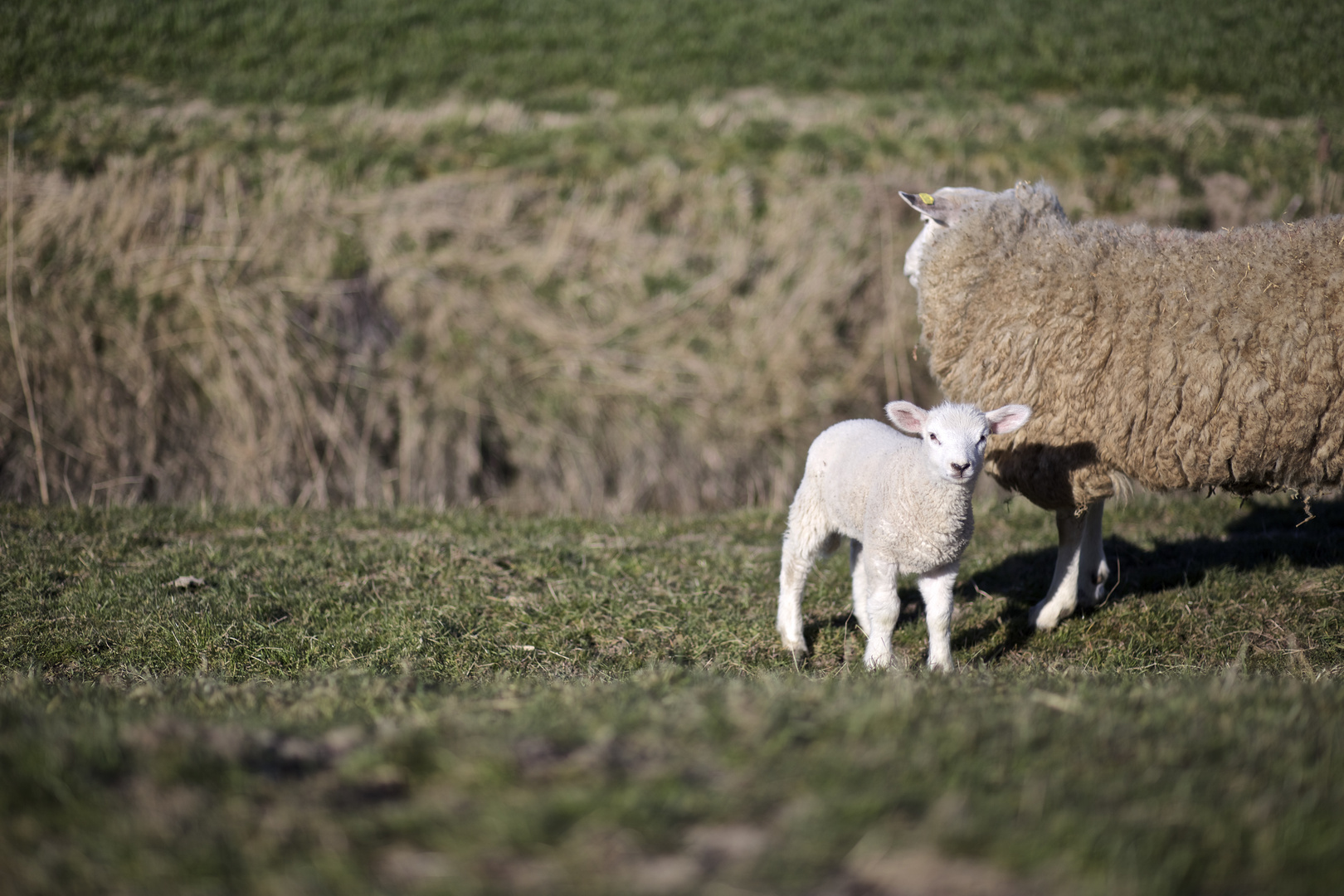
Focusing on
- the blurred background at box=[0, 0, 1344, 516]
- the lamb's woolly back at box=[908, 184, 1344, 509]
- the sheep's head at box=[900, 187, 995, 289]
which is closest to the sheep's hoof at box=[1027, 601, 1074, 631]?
the lamb's woolly back at box=[908, 184, 1344, 509]

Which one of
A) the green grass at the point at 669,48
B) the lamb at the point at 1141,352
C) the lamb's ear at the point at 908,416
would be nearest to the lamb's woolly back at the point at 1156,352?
the lamb at the point at 1141,352

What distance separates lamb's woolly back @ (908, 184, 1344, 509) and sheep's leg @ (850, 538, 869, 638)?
3.15ft

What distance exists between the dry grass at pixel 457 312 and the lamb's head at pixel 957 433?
4991 millimetres

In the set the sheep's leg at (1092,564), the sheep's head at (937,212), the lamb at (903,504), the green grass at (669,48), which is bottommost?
the sheep's leg at (1092,564)

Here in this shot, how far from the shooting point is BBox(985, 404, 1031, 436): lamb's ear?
465 cm

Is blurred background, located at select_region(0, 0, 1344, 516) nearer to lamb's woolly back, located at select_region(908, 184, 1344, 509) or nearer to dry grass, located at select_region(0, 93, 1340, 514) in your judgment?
dry grass, located at select_region(0, 93, 1340, 514)

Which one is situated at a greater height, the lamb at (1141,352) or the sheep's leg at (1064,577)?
the lamb at (1141,352)

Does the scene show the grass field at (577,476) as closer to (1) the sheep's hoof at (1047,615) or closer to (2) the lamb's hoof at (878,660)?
(1) the sheep's hoof at (1047,615)

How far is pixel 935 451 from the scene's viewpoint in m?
4.35

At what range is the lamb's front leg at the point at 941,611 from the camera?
4.63 meters

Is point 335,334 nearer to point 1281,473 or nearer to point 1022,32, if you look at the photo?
point 1281,473

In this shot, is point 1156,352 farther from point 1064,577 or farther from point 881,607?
point 881,607

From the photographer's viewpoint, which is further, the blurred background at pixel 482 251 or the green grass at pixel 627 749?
the blurred background at pixel 482 251

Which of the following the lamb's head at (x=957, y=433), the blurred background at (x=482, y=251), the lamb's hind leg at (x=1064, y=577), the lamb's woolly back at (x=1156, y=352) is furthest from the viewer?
the blurred background at (x=482, y=251)
